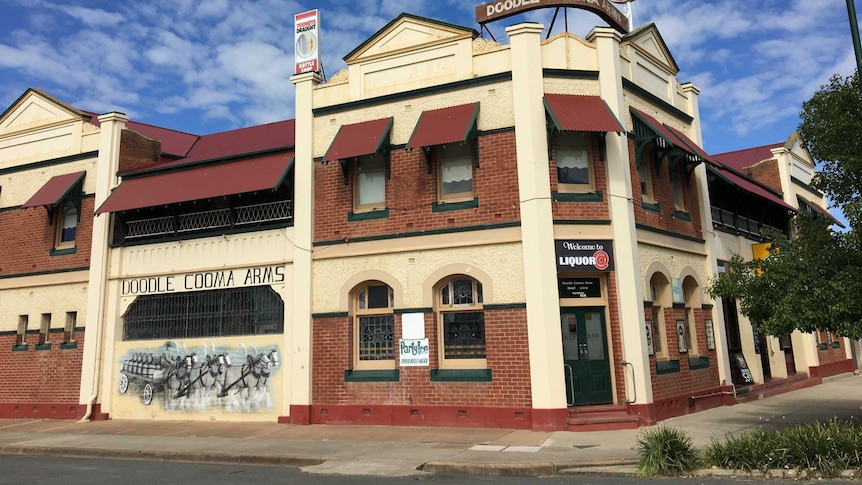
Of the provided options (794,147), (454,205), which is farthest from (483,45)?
(794,147)

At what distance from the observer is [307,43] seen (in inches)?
813

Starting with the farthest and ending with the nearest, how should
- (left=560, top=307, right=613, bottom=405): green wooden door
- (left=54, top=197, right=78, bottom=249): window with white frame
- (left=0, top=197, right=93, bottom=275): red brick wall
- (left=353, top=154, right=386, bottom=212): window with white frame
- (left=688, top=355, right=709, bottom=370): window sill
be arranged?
(left=54, top=197, right=78, bottom=249): window with white frame → (left=0, top=197, right=93, bottom=275): red brick wall → (left=688, top=355, right=709, bottom=370): window sill → (left=353, top=154, right=386, bottom=212): window with white frame → (left=560, top=307, right=613, bottom=405): green wooden door

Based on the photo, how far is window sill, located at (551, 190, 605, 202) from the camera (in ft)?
44.6

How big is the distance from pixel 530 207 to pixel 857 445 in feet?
22.6

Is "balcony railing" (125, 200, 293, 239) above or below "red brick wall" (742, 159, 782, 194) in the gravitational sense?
below

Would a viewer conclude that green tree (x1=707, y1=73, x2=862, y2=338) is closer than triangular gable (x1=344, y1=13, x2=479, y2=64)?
Yes

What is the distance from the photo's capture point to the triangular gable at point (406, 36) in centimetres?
1486

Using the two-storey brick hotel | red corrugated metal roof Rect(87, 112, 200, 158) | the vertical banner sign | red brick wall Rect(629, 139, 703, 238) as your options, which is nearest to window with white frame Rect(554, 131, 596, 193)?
the two-storey brick hotel

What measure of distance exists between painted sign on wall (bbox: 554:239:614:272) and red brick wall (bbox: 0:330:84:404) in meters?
13.3

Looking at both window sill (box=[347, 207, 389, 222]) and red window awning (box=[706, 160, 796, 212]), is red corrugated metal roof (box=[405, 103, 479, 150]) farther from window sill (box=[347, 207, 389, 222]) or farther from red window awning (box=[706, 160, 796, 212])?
red window awning (box=[706, 160, 796, 212])

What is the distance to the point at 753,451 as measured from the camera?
337 inches

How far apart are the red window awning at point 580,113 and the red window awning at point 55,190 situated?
13587 millimetres

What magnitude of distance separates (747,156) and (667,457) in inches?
774

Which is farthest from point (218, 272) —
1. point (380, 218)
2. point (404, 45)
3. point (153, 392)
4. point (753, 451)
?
point (753, 451)
